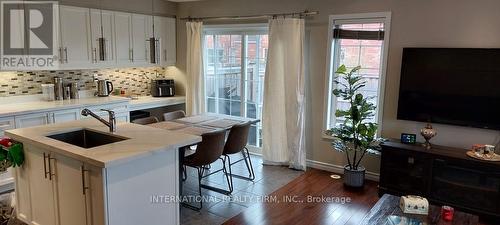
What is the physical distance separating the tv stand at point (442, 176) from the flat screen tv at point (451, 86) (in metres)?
0.36

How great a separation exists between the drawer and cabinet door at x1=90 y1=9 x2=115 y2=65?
4.46 ft

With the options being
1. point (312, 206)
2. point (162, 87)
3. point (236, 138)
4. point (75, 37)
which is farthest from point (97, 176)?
point (162, 87)

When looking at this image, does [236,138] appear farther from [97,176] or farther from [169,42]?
[169,42]

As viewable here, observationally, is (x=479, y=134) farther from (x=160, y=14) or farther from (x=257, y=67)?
(x=160, y=14)

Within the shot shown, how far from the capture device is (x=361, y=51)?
453 centimetres

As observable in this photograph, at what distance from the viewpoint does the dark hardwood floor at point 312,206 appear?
3492mm

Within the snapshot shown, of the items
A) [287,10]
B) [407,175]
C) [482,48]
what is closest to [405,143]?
[407,175]

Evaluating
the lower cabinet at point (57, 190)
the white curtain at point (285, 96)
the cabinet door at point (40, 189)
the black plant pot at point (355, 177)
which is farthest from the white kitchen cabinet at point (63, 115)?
the black plant pot at point (355, 177)

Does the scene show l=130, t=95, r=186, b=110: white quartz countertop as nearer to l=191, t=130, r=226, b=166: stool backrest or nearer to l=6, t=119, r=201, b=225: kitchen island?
l=191, t=130, r=226, b=166: stool backrest

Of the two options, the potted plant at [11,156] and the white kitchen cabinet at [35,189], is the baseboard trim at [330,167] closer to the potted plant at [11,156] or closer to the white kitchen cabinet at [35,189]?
the white kitchen cabinet at [35,189]

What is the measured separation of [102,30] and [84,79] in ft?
2.59

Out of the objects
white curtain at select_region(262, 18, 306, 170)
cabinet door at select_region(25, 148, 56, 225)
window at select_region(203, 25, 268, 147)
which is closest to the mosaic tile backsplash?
window at select_region(203, 25, 268, 147)

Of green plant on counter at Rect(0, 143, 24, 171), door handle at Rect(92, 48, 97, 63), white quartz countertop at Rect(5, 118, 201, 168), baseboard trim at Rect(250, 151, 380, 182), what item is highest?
door handle at Rect(92, 48, 97, 63)

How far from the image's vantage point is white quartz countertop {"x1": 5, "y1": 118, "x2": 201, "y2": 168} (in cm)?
233
